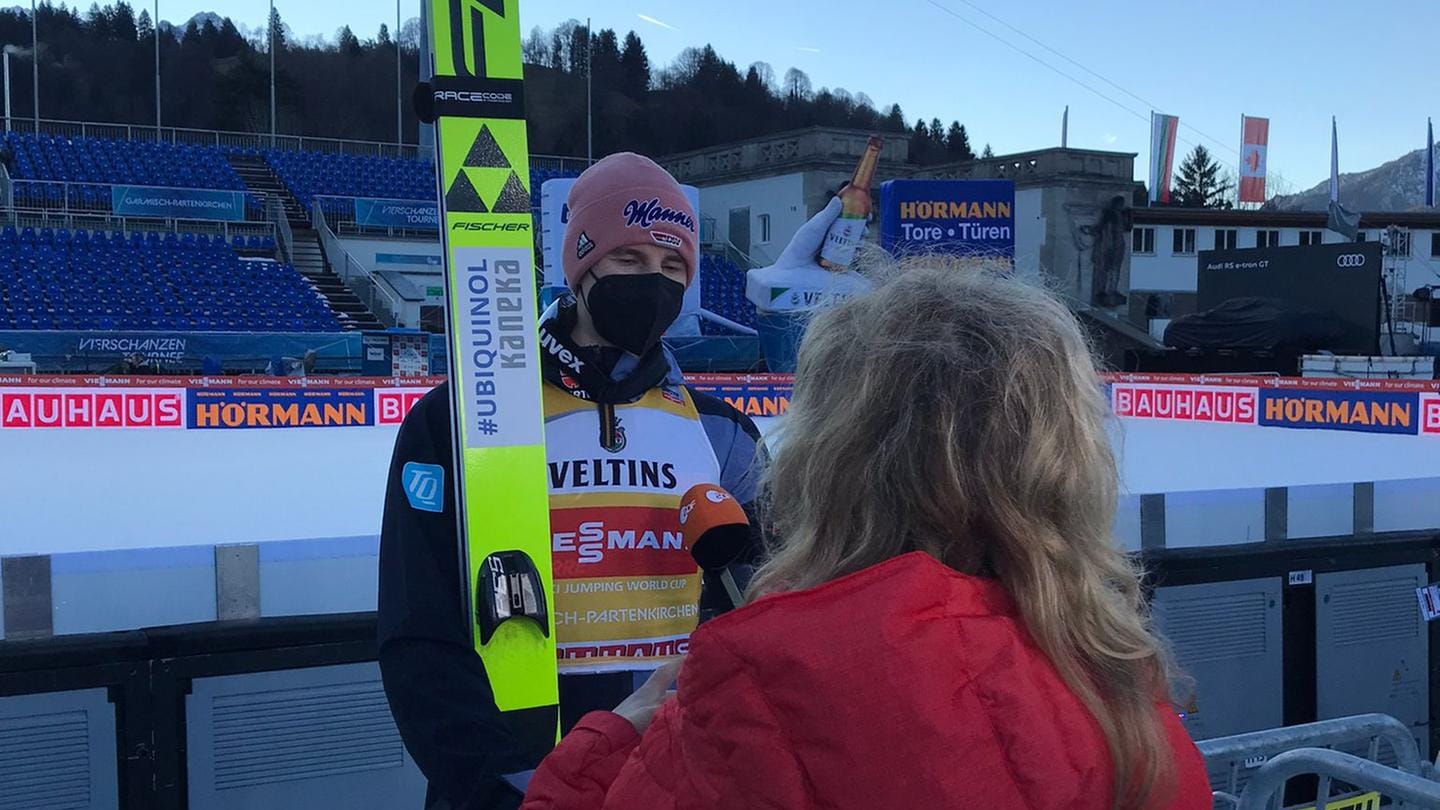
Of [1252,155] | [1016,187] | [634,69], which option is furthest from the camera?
[634,69]

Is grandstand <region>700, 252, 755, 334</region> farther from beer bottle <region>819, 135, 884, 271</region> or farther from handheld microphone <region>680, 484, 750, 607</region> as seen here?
handheld microphone <region>680, 484, 750, 607</region>

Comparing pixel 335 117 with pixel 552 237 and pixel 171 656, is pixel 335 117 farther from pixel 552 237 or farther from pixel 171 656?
pixel 171 656

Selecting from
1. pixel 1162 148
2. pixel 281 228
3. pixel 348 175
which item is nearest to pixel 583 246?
pixel 281 228

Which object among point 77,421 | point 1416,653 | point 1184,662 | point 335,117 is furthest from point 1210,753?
point 335,117

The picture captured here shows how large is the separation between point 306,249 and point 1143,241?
23049 mm

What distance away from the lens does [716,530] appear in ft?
5.74

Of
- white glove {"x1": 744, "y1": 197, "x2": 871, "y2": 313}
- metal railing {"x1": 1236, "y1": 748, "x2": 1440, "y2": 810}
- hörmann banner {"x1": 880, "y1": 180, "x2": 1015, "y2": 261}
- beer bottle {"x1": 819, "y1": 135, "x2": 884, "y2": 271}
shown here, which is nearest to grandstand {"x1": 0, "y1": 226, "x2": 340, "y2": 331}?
white glove {"x1": 744, "y1": 197, "x2": 871, "y2": 313}

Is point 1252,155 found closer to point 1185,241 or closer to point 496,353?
point 1185,241

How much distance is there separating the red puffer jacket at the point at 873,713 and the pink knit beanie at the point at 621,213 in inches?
42.8

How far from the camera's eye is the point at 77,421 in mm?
12242

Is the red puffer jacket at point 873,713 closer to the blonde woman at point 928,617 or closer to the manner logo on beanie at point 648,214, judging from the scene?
the blonde woman at point 928,617

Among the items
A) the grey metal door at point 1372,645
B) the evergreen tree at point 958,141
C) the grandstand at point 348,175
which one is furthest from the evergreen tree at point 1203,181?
the grey metal door at point 1372,645

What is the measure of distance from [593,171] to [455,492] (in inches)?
23.8

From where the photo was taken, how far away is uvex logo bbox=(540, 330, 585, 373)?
1.96m
